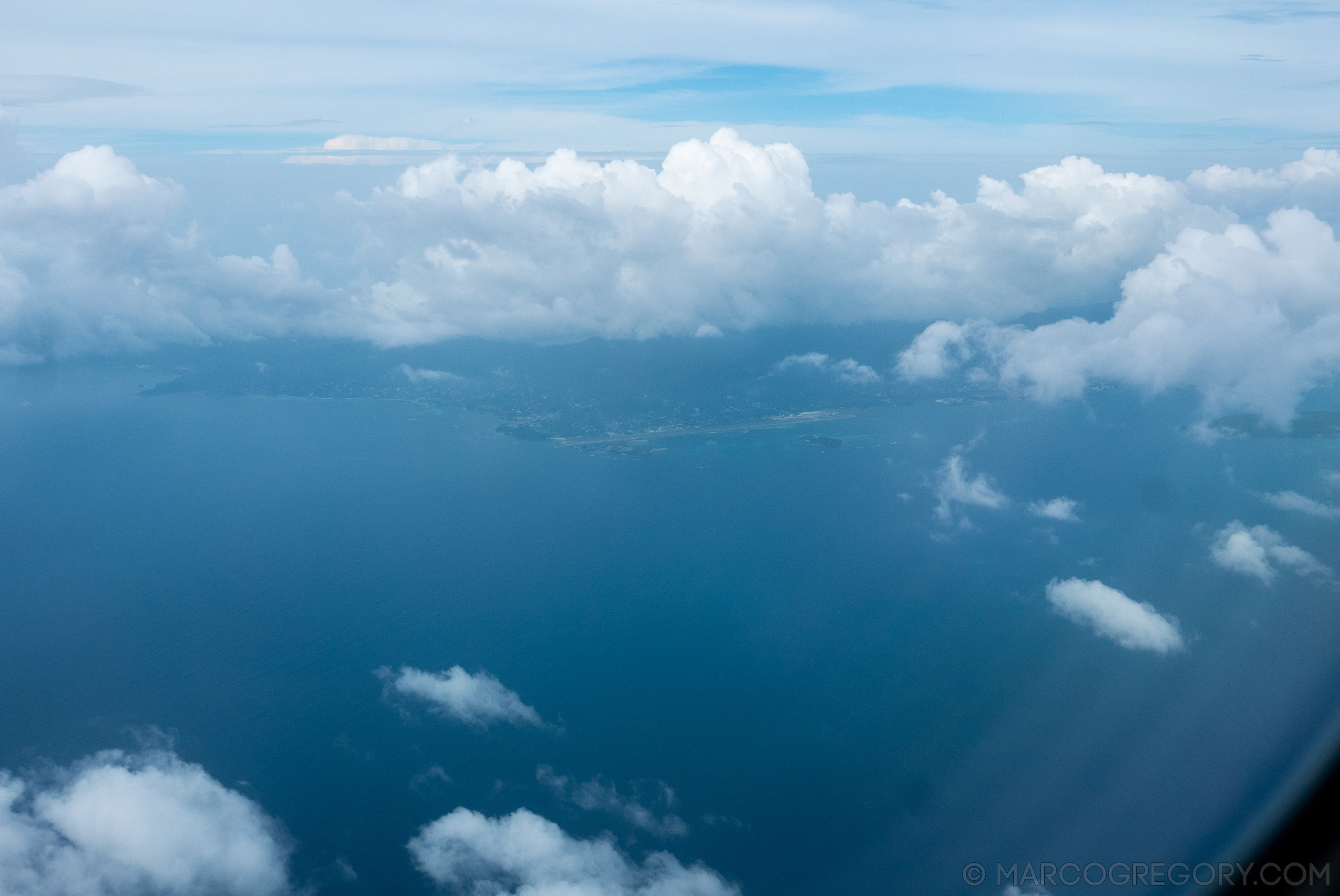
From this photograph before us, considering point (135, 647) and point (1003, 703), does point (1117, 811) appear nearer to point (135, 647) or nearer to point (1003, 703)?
point (1003, 703)

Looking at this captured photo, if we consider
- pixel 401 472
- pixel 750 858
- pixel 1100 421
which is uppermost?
pixel 1100 421

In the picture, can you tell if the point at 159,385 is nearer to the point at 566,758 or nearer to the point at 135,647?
the point at 135,647

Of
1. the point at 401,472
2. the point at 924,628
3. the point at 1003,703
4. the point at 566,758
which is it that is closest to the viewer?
the point at 566,758

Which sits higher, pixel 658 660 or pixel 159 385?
pixel 159 385

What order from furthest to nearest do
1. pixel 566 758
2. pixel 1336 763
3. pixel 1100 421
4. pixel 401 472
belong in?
pixel 1100 421 → pixel 401 472 → pixel 566 758 → pixel 1336 763

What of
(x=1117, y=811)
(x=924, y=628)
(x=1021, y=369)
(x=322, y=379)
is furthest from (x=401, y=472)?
(x=1021, y=369)

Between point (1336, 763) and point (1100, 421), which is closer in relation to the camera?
point (1336, 763)

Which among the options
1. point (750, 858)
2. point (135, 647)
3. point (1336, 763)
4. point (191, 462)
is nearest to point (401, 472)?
point (191, 462)
